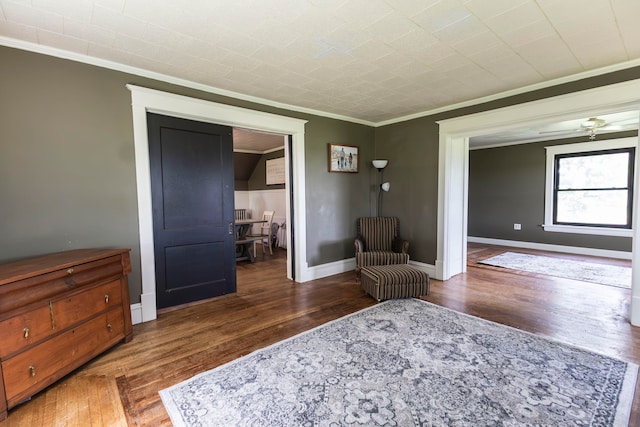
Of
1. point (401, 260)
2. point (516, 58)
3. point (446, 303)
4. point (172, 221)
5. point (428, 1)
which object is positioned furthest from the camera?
point (401, 260)

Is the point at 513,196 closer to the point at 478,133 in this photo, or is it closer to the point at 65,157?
the point at 478,133

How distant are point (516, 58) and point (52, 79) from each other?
4045 millimetres

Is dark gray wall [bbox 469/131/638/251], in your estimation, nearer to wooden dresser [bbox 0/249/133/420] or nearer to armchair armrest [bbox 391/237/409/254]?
A: armchair armrest [bbox 391/237/409/254]

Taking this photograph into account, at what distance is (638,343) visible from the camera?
97.7 inches

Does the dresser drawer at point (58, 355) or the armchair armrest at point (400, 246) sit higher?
the armchair armrest at point (400, 246)

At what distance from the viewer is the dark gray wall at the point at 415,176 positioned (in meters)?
4.39

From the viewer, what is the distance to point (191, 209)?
336 cm

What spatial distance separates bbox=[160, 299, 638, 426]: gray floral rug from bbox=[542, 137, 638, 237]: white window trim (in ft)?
15.6

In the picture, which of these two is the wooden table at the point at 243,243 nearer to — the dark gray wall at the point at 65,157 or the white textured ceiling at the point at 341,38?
the dark gray wall at the point at 65,157

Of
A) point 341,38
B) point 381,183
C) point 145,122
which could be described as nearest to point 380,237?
point 381,183

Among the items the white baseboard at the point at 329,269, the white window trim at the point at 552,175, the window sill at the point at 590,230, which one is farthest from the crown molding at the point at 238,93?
the window sill at the point at 590,230

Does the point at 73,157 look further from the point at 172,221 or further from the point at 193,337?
the point at 193,337

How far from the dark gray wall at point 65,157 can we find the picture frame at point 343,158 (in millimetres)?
2145

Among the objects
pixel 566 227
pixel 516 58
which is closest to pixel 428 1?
pixel 516 58
